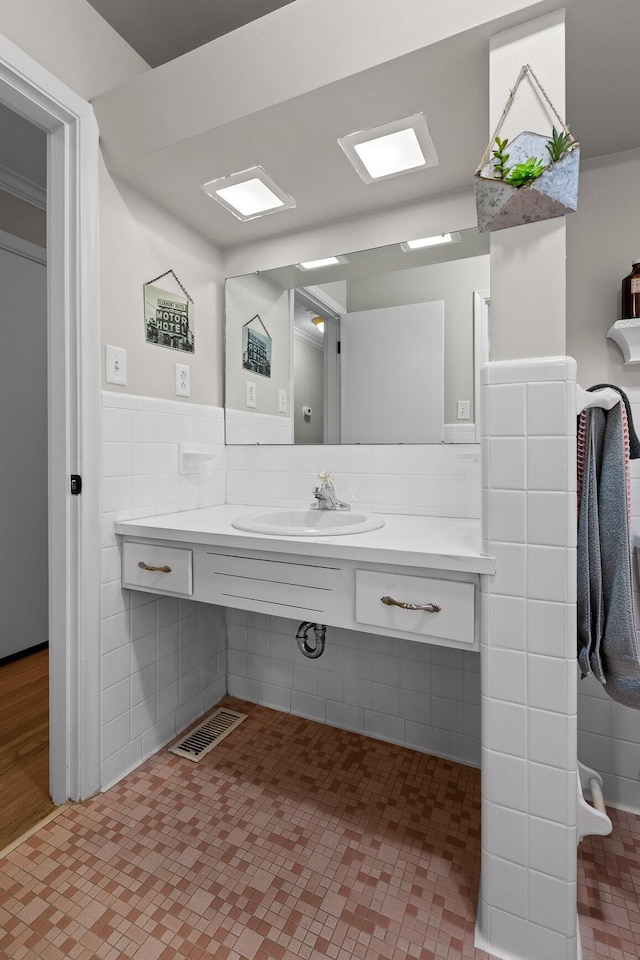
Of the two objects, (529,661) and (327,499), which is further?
(327,499)

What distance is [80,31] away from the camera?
150cm

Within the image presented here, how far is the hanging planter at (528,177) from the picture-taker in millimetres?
1026

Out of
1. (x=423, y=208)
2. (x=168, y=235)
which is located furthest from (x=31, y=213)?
(x=423, y=208)

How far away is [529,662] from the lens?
1044mm

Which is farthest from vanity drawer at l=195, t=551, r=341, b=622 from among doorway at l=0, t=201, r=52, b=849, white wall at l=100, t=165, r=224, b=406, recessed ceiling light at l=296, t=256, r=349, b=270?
doorway at l=0, t=201, r=52, b=849

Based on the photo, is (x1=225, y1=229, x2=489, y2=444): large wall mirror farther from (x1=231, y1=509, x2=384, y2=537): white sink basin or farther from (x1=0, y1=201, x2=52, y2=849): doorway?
(x1=0, y1=201, x2=52, y2=849): doorway

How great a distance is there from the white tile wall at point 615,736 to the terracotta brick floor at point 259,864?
1.30ft

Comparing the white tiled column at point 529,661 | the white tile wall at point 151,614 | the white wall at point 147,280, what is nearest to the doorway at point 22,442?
the white tile wall at point 151,614

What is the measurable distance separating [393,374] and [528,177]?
2.89 ft

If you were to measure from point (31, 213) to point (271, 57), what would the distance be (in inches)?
77.2

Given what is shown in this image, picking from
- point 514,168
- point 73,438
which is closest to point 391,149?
point 514,168

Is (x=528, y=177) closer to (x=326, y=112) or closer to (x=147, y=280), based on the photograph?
(x=326, y=112)

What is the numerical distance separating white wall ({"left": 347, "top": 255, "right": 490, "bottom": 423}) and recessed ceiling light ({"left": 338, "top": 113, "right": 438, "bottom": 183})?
335 mm

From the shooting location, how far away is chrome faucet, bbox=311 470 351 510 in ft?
5.81
